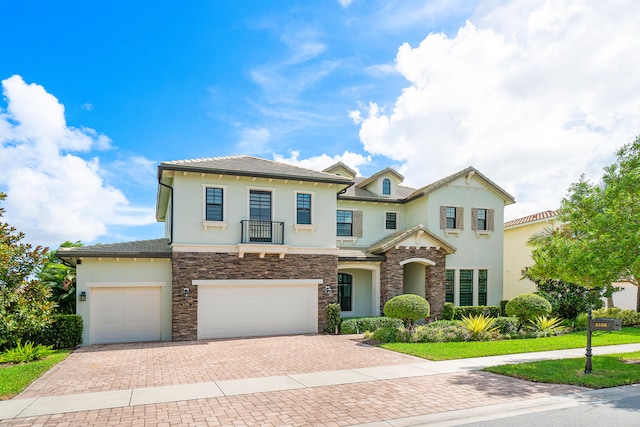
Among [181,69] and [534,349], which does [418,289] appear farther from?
[181,69]

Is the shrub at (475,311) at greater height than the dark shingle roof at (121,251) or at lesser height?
lesser

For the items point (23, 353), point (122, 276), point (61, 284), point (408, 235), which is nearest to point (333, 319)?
point (408, 235)

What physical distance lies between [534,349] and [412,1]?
1096 cm

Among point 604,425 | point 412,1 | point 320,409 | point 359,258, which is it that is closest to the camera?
point 604,425

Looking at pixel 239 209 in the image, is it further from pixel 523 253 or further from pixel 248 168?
pixel 523 253

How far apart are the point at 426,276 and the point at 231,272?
9832 mm

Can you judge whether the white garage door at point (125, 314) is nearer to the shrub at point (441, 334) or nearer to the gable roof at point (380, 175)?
the shrub at point (441, 334)

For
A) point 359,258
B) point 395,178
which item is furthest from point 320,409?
point 395,178

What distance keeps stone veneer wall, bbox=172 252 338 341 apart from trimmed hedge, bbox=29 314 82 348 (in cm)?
314

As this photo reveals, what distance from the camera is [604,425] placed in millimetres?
6762

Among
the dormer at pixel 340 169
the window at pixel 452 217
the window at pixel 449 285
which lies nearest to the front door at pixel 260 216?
the dormer at pixel 340 169

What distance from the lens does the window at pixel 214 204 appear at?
16.6m

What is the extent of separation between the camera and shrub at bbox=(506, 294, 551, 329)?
683 inches

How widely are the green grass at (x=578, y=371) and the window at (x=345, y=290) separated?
36.4ft
